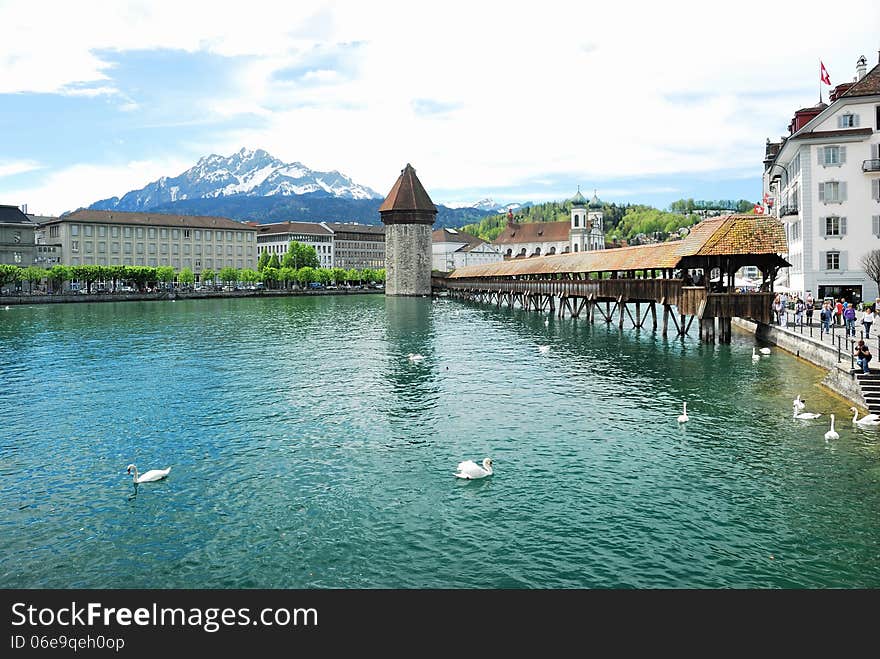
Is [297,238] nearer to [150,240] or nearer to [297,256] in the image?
[297,256]

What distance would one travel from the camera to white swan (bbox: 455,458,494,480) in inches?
547

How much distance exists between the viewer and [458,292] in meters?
112

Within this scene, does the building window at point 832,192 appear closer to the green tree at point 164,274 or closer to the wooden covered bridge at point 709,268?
the wooden covered bridge at point 709,268

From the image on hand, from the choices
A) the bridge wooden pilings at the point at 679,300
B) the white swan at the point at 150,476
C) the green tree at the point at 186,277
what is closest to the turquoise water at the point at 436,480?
the white swan at the point at 150,476

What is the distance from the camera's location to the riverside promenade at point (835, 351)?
19250 mm

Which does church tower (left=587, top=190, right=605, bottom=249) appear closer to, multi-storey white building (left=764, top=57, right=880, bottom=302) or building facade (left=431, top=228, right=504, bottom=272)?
building facade (left=431, top=228, right=504, bottom=272)

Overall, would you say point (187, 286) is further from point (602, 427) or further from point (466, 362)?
point (602, 427)

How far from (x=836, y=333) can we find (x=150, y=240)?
12623cm

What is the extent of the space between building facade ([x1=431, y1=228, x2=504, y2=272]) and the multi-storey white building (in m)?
139

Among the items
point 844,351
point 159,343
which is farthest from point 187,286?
point 844,351

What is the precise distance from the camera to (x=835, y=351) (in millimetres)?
24344

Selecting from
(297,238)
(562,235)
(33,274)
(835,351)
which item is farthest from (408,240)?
(835,351)

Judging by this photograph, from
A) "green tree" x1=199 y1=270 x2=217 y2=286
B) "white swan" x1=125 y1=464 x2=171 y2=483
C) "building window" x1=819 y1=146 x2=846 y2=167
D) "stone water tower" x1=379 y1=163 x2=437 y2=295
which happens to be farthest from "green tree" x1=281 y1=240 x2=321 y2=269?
"white swan" x1=125 y1=464 x2=171 y2=483
